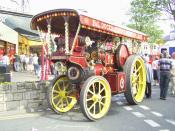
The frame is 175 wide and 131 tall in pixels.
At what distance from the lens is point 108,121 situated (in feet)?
31.3

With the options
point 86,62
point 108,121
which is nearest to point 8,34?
point 86,62

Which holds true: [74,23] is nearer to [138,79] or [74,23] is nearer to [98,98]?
[98,98]

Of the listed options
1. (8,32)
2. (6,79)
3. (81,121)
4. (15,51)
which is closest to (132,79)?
(81,121)

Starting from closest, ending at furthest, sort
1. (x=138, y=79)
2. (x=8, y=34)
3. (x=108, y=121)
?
(x=108, y=121) → (x=138, y=79) → (x=8, y=34)

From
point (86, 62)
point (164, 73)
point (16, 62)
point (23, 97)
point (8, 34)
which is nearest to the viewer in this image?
point (86, 62)

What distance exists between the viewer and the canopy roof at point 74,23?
950 centimetres

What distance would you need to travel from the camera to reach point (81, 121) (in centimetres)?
962

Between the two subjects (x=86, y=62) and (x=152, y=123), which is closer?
(x=152, y=123)

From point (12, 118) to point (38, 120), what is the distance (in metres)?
0.78

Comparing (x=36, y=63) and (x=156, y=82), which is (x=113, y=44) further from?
(x=36, y=63)

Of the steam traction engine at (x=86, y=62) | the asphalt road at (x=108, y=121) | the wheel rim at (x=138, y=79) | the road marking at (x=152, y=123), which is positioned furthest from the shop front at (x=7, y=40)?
the road marking at (x=152, y=123)

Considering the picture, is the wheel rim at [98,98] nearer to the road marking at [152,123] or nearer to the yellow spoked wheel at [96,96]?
the yellow spoked wheel at [96,96]

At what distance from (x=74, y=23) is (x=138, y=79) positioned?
10.9 feet

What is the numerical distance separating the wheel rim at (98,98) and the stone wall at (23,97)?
1.84 m
